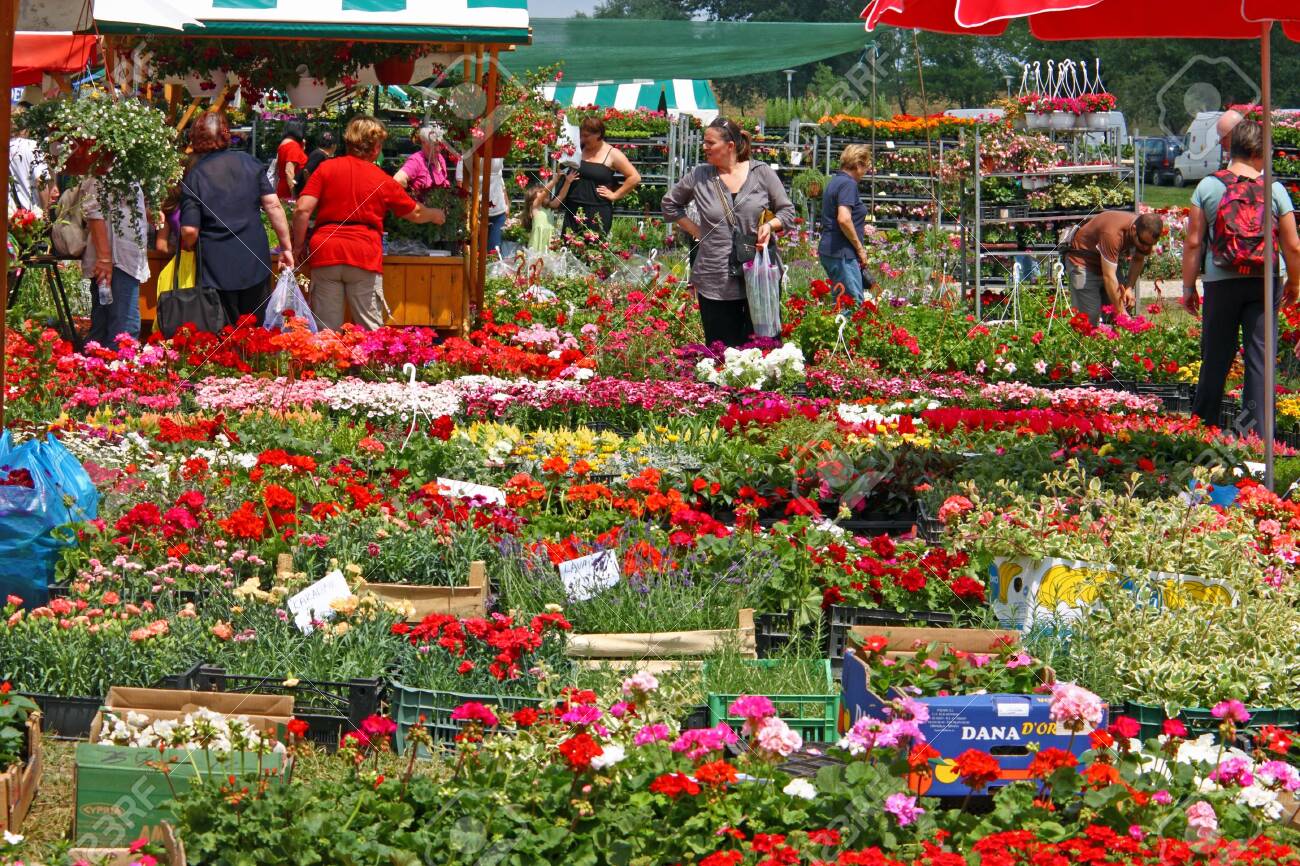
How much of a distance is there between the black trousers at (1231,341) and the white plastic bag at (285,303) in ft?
16.4

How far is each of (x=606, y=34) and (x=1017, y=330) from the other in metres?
10.6

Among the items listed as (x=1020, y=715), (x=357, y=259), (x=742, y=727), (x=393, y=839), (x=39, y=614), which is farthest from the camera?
(x=357, y=259)

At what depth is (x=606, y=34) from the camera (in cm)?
1994

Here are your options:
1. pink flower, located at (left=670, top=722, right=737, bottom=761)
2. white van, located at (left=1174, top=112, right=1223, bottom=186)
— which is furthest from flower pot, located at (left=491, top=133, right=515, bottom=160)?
white van, located at (left=1174, top=112, right=1223, bottom=186)

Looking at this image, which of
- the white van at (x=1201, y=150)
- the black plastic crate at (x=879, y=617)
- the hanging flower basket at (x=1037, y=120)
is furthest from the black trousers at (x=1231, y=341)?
the white van at (x=1201, y=150)

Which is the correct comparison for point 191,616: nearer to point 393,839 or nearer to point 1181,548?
point 393,839

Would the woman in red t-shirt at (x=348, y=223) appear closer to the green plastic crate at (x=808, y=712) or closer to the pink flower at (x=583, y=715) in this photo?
the green plastic crate at (x=808, y=712)

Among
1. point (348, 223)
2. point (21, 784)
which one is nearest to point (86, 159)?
point (348, 223)

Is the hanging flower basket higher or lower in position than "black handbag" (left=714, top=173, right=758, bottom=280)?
higher

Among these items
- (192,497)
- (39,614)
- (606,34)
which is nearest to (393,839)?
(39,614)

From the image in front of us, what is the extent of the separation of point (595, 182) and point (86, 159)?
6727mm

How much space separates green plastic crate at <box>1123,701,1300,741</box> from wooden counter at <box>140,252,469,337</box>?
737 cm

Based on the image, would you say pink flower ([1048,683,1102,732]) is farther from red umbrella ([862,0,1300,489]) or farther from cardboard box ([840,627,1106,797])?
red umbrella ([862,0,1300,489])

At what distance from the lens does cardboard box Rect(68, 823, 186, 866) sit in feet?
9.43
